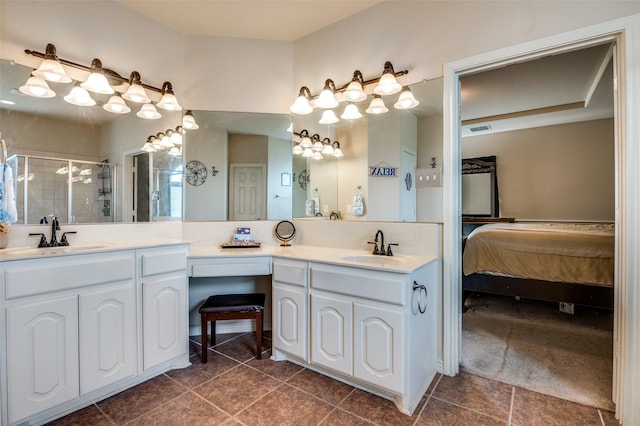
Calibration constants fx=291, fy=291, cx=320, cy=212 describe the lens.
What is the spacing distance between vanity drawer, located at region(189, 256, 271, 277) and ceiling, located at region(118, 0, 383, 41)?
1913mm

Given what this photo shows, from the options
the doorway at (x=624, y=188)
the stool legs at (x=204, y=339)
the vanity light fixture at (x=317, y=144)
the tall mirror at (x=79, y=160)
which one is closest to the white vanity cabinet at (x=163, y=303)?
the stool legs at (x=204, y=339)

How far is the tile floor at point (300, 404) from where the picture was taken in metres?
1.52

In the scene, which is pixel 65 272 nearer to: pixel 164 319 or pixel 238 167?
pixel 164 319

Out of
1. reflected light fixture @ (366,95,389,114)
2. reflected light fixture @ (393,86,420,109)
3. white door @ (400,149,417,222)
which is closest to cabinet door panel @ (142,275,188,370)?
white door @ (400,149,417,222)

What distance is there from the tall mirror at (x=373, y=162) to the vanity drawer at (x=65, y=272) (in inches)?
54.5

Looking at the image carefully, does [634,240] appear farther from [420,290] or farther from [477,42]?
[477,42]

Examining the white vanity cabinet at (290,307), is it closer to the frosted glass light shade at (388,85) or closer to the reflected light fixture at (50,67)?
the frosted glass light shade at (388,85)

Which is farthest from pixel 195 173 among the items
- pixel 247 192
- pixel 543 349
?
pixel 543 349

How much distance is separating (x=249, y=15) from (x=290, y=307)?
228 cm

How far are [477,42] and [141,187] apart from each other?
2577 millimetres

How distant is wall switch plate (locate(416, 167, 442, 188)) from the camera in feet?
6.51

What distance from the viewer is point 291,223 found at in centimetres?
263

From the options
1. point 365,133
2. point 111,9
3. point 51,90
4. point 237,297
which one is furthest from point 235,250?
point 111,9

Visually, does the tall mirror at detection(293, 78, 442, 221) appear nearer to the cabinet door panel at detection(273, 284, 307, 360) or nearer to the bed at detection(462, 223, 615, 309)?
the cabinet door panel at detection(273, 284, 307, 360)
